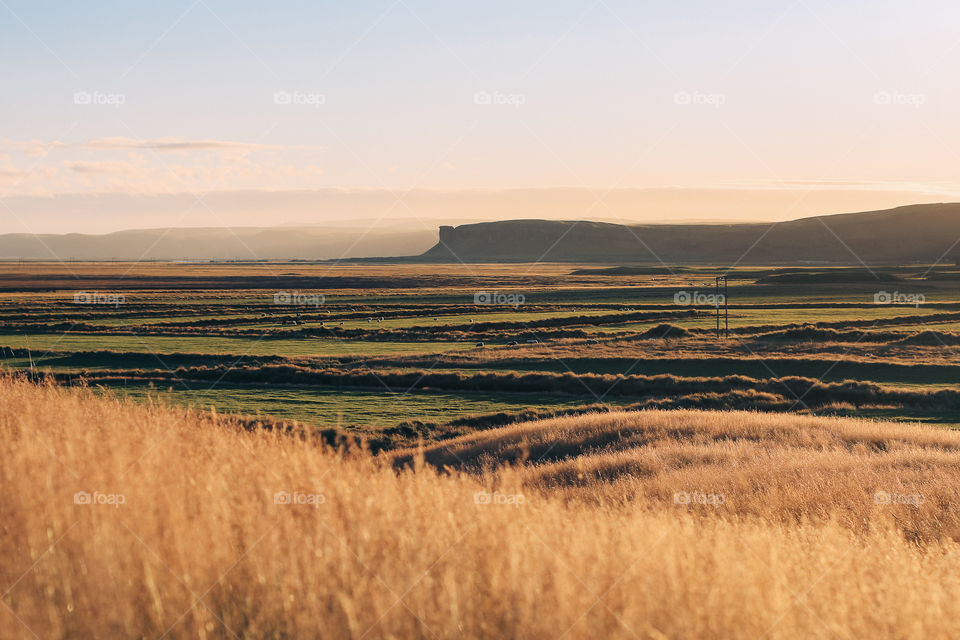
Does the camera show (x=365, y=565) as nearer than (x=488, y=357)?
Yes

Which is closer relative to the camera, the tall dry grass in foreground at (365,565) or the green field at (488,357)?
the tall dry grass in foreground at (365,565)

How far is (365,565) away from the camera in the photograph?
17.5 ft

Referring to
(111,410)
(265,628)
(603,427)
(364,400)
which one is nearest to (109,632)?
(265,628)

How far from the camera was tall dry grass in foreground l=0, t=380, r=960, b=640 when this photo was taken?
15.6 ft

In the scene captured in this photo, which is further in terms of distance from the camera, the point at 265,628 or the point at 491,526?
the point at 491,526

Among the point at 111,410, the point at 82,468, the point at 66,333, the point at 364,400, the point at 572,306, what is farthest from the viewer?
the point at 572,306

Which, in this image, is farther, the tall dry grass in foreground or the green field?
the green field

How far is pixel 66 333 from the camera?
6594 cm

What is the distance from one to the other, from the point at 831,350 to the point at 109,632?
5217 cm

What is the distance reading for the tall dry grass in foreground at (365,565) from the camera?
4.77m

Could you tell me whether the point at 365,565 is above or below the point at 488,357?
above

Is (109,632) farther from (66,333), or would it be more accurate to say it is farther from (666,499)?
(66,333)

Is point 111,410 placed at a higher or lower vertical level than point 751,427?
higher

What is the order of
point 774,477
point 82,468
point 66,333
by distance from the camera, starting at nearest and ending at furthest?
point 82,468 → point 774,477 → point 66,333
